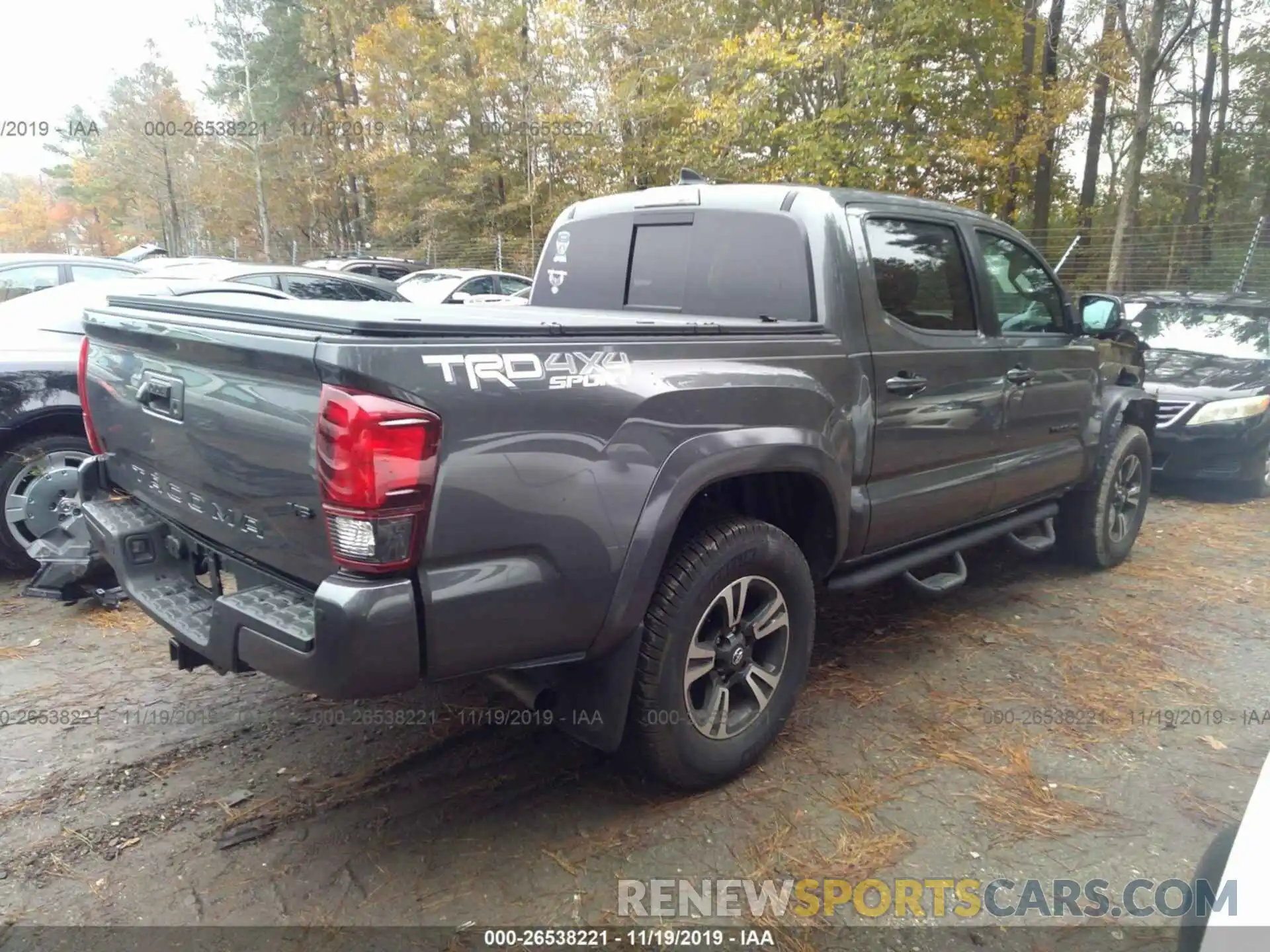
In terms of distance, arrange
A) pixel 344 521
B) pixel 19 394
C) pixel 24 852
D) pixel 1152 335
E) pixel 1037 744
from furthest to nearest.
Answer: pixel 1152 335, pixel 19 394, pixel 1037 744, pixel 24 852, pixel 344 521

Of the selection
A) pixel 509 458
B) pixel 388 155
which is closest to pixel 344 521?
pixel 509 458

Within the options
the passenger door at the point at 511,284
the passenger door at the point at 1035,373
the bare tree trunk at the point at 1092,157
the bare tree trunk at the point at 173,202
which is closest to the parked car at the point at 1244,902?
the passenger door at the point at 1035,373

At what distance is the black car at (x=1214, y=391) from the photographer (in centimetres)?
669

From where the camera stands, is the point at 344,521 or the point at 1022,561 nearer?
the point at 344,521

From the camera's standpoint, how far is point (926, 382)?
3.45 metres

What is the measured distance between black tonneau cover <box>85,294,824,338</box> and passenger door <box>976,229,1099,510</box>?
4.83ft

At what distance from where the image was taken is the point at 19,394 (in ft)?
14.2

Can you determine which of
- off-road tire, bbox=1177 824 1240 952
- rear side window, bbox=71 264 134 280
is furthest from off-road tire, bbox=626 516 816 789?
rear side window, bbox=71 264 134 280

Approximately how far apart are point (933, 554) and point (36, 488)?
14.6 feet

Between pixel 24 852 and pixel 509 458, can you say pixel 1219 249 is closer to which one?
pixel 509 458

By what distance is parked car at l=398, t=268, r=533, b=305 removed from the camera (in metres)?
12.9

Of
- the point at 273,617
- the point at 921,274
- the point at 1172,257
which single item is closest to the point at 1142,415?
the point at 921,274

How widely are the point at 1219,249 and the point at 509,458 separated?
15.8 metres

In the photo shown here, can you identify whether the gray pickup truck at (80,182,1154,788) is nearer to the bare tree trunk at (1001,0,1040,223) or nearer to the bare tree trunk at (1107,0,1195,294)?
the bare tree trunk at (1107,0,1195,294)
